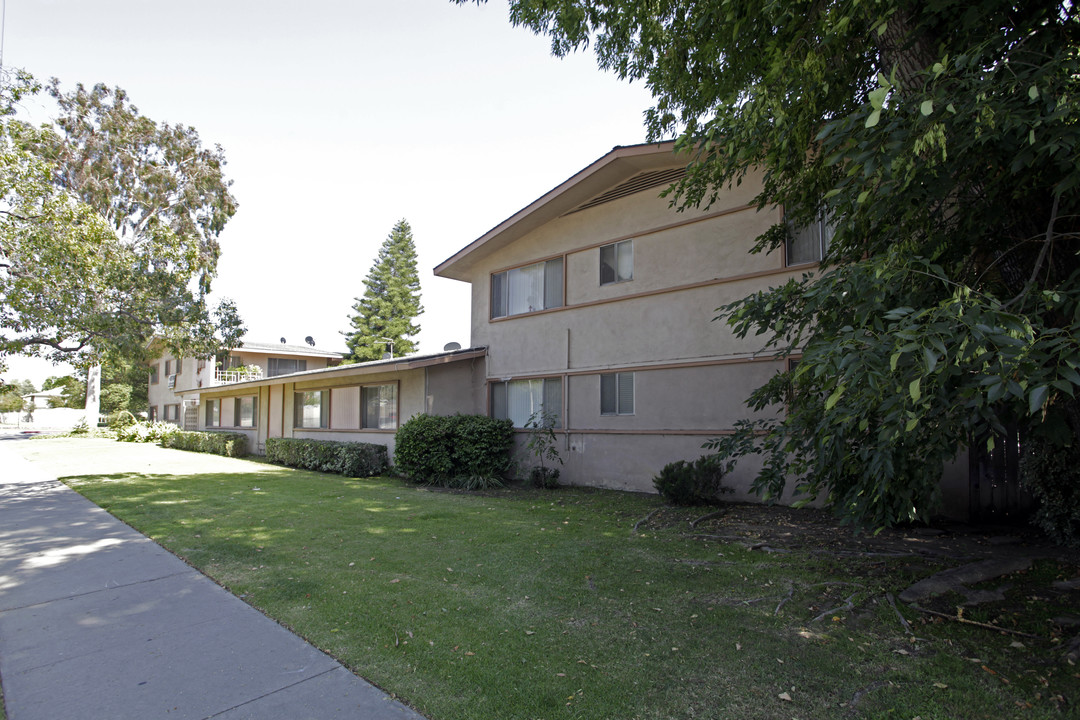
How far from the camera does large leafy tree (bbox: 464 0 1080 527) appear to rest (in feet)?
9.67

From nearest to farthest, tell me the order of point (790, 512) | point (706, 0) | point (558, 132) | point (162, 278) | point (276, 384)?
point (706, 0), point (790, 512), point (558, 132), point (162, 278), point (276, 384)

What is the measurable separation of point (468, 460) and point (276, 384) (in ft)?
39.8

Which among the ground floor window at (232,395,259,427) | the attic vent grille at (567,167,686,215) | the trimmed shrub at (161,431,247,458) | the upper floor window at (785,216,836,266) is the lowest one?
the trimmed shrub at (161,431,247,458)

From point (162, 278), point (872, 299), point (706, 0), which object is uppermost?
point (706, 0)

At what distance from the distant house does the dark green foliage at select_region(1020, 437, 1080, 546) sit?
53.5 inches

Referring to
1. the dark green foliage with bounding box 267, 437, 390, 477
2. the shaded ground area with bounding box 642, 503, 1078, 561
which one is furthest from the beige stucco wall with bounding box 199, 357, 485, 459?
the shaded ground area with bounding box 642, 503, 1078, 561

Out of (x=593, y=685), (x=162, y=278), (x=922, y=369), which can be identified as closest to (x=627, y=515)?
(x=593, y=685)

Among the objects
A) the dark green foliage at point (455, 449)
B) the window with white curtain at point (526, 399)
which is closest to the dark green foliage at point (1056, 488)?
the window with white curtain at point (526, 399)

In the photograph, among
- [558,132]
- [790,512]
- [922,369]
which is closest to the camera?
[922,369]

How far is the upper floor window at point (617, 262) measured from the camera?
11.9 meters

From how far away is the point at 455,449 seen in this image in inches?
509

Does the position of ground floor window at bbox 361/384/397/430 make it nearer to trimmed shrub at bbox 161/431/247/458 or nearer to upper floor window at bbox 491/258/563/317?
upper floor window at bbox 491/258/563/317

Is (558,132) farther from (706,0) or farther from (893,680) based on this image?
(893,680)

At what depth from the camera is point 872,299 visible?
11.9ft
